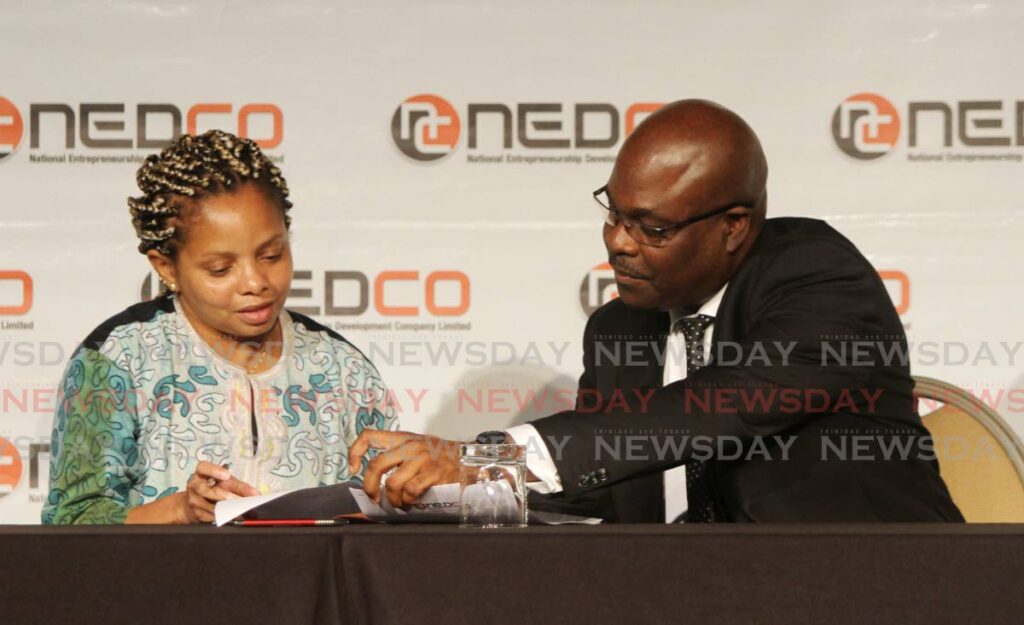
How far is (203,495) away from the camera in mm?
1990

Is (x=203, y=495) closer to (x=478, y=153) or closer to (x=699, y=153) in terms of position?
(x=699, y=153)

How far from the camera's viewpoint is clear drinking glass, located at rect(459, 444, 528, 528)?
1.66 m

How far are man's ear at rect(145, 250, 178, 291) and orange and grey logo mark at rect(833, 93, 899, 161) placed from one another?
193cm

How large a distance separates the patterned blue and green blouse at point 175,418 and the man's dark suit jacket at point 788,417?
49cm

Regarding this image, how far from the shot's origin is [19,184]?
3.58 metres

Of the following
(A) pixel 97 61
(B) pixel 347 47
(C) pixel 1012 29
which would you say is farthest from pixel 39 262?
(C) pixel 1012 29

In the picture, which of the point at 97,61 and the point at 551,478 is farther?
the point at 97,61

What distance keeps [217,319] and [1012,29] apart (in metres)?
2.37

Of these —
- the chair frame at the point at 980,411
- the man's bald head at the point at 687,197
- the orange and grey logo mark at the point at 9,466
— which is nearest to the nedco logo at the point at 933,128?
the chair frame at the point at 980,411

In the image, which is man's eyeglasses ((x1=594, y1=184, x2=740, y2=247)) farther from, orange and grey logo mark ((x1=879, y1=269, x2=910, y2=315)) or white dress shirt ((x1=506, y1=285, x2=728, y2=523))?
orange and grey logo mark ((x1=879, y1=269, x2=910, y2=315))

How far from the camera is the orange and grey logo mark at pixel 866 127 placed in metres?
3.49

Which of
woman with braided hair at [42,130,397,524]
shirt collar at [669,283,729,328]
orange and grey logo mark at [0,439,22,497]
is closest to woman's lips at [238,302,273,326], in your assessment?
woman with braided hair at [42,130,397,524]

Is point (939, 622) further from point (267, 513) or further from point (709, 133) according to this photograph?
point (709, 133)

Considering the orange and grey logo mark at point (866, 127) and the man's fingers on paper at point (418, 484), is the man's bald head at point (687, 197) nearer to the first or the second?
the man's fingers on paper at point (418, 484)
